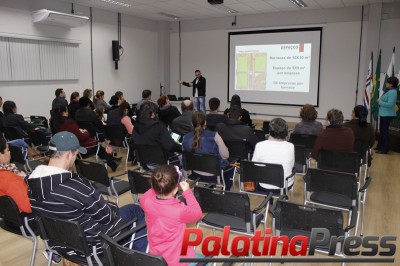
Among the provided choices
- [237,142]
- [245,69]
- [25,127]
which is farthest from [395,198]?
[245,69]

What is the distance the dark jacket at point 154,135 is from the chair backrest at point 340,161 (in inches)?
68.5

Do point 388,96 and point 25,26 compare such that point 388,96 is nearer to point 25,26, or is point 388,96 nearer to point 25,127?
point 25,127

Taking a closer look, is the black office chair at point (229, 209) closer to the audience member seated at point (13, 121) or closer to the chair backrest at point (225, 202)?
the chair backrest at point (225, 202)

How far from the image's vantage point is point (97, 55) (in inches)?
385

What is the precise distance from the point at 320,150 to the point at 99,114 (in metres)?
4.33

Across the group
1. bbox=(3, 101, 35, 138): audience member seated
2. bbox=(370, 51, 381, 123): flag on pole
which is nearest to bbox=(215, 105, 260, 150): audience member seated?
bbox=(3, 101, 35, 138): audience member seated

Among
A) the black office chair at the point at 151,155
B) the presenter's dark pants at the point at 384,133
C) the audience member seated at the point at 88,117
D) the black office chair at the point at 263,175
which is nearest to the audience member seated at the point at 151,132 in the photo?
the black office chair at the point at 151,155

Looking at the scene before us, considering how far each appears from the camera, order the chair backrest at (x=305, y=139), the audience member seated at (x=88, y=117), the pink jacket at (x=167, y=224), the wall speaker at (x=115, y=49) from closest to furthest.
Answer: the pink jacket at (x=167, y=224), the chair backrest at (x=305, y=139), the audience member seated at (x=88, y=117), the wall speaker at (x=115, y=49)

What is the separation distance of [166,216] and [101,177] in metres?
1.64

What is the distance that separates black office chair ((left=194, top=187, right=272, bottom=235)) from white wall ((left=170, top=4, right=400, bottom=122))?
7691mm

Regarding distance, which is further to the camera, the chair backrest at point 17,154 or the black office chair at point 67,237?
the chair backrest at point 17,154

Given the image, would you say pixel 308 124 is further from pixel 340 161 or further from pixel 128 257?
pixel 128 257

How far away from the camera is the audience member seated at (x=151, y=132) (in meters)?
4.41

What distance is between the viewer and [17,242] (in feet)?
11.0
